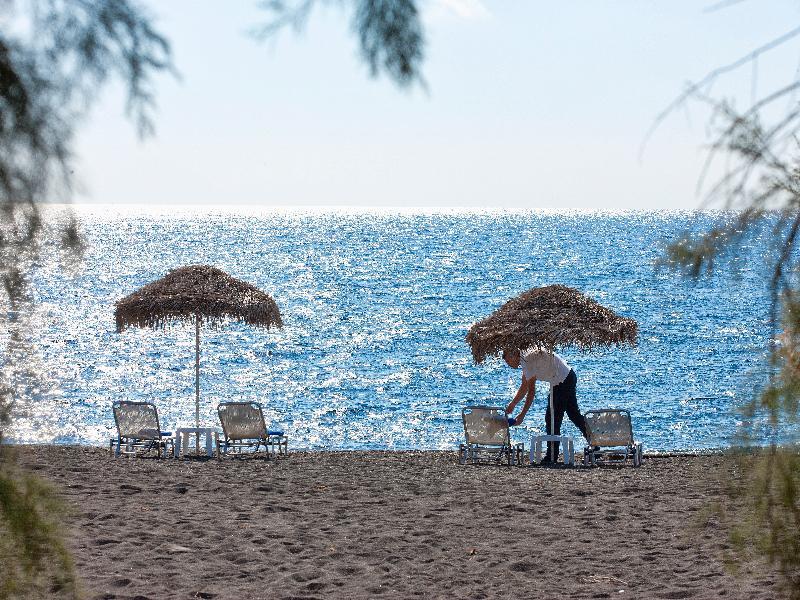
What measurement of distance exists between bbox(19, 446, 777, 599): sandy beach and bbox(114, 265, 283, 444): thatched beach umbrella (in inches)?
99.5

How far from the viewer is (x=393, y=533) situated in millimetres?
7105

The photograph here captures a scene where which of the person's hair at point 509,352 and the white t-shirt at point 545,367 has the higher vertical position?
the person's hair at point 509,352

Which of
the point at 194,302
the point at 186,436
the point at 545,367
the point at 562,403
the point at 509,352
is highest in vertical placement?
the point at 194,302

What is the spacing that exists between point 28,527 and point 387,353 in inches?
1578

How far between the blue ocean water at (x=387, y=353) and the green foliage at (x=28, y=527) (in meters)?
0.16

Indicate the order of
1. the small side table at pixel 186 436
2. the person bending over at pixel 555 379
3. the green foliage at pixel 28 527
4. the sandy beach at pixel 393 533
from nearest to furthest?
the green foliage at pixel 28 527
the sandy beach at pixel 393 533
the person bending over at pixel 555 379
the small side table at pixel 186 436

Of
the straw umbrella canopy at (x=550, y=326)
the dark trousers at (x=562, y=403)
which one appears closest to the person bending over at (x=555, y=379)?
the dark trousers at (x=562, y=403)

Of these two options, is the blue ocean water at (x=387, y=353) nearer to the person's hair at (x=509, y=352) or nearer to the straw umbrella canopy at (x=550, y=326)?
the straw umbrella canopy at (x=550, y=326)

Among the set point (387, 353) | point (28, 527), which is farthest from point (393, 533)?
point (387, 353)

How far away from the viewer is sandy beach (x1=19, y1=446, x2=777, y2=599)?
5695 millimetres

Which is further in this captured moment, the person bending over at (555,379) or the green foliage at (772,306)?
the person bending over at (555,379)

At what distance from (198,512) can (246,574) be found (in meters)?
1.84

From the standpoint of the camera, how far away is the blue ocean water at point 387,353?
918 inches

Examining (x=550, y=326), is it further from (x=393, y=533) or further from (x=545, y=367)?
(x=393, y=533)
